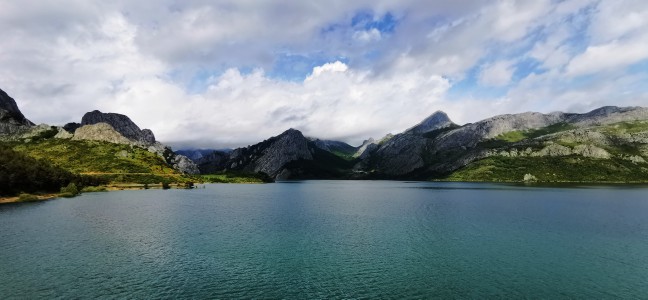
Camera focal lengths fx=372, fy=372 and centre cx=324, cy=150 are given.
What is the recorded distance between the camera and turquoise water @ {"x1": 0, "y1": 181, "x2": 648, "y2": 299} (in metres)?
53.8

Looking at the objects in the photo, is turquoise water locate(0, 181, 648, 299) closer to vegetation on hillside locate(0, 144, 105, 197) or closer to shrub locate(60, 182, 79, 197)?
vegetation on hillside locate(0, 144, 105, 197)

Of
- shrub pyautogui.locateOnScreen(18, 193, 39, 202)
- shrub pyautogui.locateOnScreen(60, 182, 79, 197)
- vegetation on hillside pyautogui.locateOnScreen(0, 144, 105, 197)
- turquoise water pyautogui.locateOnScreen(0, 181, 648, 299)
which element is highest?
vegetation on hillside pyautogui.locateOnScreen(0, 144, 105, 197)

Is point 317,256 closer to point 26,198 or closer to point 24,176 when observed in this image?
point 26,198

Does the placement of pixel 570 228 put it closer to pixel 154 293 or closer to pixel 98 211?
pixel 154 293

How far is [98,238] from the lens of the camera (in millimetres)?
85250

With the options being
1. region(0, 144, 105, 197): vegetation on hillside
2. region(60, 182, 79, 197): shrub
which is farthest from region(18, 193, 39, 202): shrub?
region(60, 182, 79, 197): shrub

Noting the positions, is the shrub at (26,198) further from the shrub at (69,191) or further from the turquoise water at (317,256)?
the turquoise water at (317,256)

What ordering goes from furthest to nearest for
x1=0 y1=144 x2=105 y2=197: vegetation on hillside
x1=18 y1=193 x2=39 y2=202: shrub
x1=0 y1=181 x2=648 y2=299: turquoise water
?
x1=0 y1=144 x2=105 y2=197: vegetation on hillside
x1=18 y1=193 x2=39 y2=202: shrub
x1=0 y1=181 x2=648 y2=299: turquoise water

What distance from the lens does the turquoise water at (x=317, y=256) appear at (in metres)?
53.8

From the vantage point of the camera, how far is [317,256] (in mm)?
72500

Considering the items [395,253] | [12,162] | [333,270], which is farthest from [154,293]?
[12,162]

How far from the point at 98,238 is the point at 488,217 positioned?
4581 inches

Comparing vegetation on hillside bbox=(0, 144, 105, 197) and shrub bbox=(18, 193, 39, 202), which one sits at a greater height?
vegetation on hillside bbox=(0, 144, 105, 197)

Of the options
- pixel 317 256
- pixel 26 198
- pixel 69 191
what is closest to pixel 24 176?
pixel 26 198
